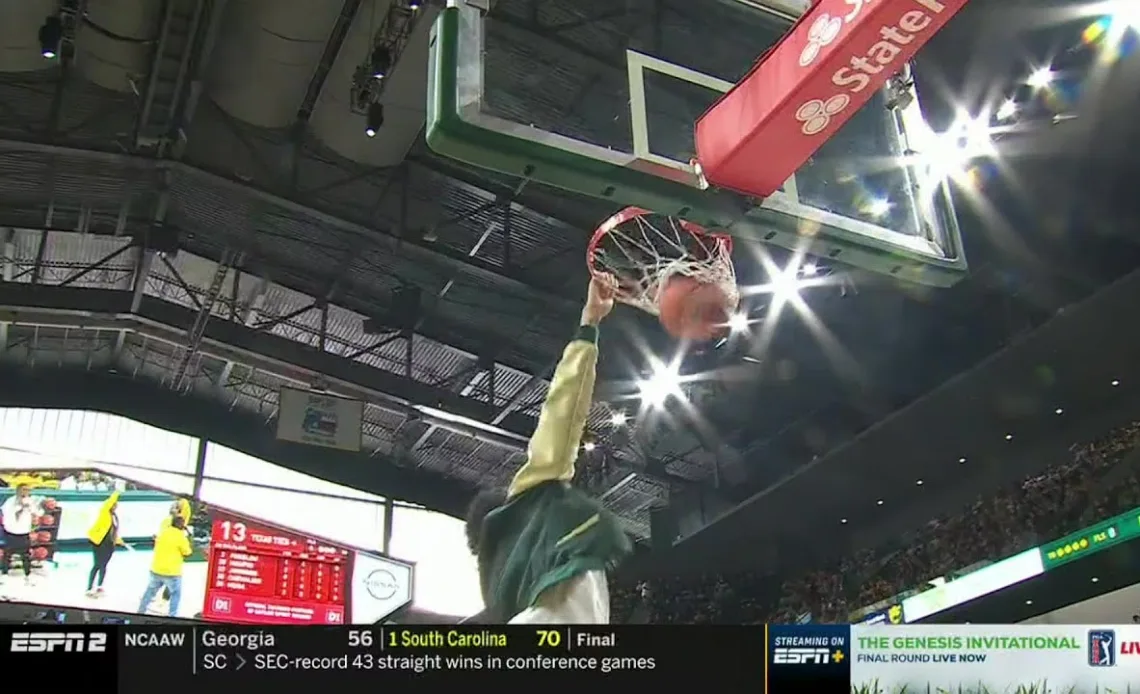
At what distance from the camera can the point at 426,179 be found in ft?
28.3

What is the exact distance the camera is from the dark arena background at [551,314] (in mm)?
3787

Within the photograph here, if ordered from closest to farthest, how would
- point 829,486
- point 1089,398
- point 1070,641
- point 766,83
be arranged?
point 1070,641 < point 766,83 < point 1089,398 < point 829,486

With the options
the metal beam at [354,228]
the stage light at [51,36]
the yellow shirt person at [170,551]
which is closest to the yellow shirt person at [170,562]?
the yellow shirt person at [170,551]

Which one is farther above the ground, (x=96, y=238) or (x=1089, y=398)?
(x=96, y=238)

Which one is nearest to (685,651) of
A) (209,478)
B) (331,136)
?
(331,136)

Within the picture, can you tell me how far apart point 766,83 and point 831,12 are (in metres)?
0.30

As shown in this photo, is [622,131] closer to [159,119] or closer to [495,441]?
[159,119]

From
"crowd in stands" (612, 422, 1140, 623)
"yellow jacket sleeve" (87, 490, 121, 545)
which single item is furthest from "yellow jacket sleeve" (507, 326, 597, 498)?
"yellow jacket sleeve" (87, 490, 121, 545)

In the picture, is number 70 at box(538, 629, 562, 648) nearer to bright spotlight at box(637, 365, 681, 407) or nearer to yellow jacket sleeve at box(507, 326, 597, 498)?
yellow jacket sleeve at box(507, 326, 597, 498)

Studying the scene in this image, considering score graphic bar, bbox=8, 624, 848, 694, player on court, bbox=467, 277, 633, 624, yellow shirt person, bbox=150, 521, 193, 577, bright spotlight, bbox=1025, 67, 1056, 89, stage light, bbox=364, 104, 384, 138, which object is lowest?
score graphic bar, bbox=8, 624, 848, 694

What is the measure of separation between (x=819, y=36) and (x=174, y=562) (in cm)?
892

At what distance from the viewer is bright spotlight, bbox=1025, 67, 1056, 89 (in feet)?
21.6

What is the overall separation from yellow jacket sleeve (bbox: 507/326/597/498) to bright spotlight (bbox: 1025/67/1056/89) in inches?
152

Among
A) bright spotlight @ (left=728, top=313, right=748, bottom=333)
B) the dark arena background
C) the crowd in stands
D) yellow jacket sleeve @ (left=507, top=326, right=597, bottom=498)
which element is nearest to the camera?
the dark arena background
